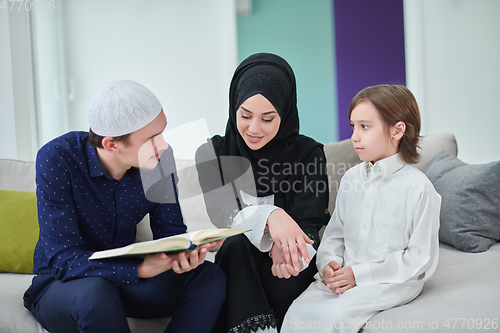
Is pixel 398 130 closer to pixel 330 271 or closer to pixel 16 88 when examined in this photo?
pixel 330 271

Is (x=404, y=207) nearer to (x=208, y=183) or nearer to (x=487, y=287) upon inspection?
(x=487, y=287)

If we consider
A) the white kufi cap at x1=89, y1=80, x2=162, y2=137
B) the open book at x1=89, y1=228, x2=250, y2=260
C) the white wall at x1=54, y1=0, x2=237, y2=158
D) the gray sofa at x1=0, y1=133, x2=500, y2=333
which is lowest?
the gray sofa at x1=0, y1=133, x2=500, y2=333

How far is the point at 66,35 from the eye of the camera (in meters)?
2.75

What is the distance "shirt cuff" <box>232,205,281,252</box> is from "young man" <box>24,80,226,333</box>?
15cm

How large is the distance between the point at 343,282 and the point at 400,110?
55 centimetres

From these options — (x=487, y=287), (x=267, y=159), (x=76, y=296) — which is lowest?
(x=487, y=287)

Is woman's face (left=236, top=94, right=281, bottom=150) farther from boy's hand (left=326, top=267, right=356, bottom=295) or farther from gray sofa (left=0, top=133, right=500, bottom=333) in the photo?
gray sofa (left=0, top=133, right=500, bottom=333)

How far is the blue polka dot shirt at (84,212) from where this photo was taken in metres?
0.98

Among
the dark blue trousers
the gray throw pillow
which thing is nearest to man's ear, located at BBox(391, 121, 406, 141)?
the gray throw pillow

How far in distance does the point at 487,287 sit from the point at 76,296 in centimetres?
114

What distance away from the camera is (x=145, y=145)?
105 cm

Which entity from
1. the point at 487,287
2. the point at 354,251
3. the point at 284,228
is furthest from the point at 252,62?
the point at 487,287

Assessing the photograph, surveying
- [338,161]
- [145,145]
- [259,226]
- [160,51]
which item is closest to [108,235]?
[145,145]

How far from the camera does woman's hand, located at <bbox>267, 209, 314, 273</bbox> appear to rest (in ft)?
3.43
